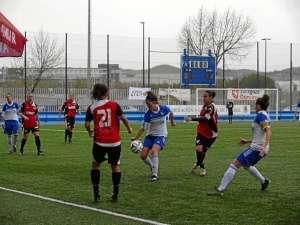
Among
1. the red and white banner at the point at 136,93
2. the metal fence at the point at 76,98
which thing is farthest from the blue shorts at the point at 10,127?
the red and white banner at the point at 136,93

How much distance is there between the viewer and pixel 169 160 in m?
18.5

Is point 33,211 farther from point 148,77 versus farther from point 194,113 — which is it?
point 148,77

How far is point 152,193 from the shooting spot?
1187 centimetres

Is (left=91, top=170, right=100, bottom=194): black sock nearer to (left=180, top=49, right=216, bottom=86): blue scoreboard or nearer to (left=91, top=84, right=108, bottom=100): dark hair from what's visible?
(left=91, top=84, right=108, bottom=100): dark hair

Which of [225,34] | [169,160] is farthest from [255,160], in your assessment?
[225,34]

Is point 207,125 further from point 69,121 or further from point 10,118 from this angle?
point 69,121

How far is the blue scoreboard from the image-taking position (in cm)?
4731

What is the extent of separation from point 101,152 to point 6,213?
1938mm

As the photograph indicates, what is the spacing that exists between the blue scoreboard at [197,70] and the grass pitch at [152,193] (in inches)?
1089

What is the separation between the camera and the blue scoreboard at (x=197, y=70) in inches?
1863

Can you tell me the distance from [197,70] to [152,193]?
36379mm

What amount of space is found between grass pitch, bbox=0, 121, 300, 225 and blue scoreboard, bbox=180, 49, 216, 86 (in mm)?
27663

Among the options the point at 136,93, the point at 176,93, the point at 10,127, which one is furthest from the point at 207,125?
the point at 176,93

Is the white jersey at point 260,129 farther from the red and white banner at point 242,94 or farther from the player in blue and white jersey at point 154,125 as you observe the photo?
the red and white banner at point 242,94
